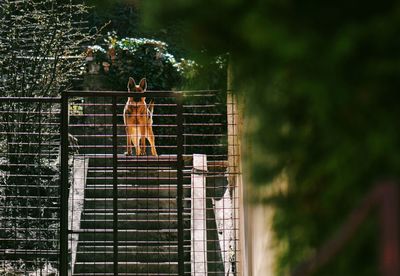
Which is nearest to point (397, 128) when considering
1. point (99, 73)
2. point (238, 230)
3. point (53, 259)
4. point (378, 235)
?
point (378, 235)

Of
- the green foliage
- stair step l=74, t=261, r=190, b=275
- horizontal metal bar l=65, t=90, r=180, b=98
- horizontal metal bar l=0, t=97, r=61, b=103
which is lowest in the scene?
stair step l=74, t=261, r=190, b=275

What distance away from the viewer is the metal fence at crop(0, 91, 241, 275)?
26.8 feet

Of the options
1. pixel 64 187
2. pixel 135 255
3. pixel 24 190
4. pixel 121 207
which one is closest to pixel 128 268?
pixel 135 255

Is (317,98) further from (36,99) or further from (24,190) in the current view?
(24,190)

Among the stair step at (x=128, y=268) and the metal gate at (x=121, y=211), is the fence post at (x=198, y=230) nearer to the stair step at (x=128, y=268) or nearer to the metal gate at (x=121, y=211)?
the metal gate at (x=121, y=211)

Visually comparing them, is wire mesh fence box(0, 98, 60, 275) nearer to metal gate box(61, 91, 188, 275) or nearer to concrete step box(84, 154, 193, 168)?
metal gate box(61, 91, 188, 275)

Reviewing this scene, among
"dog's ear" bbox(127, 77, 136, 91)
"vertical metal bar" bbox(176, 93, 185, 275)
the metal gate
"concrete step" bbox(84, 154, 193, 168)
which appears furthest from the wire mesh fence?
"vertical metal bar" bbox(176, 93, 185, 275)

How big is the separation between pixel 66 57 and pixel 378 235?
10.8m

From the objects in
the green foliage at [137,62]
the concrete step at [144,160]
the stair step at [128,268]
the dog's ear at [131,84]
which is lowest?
the stair step at [128,268]

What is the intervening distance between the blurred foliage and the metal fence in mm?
5456

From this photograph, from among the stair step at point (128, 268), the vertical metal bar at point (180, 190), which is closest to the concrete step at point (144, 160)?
the vertical metal bar at point (180, 190)

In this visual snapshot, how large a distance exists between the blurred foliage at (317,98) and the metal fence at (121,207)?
5.46m

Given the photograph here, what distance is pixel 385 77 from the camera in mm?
2031

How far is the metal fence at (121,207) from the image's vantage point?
26.8 feet
